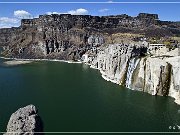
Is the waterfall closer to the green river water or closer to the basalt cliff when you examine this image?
the basalt cliff

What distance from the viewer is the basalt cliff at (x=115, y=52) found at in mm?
75625

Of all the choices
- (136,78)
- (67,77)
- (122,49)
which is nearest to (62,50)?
(67,77)

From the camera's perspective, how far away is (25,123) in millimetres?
25688

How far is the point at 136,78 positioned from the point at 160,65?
29.4 feet

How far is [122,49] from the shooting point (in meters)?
94.8

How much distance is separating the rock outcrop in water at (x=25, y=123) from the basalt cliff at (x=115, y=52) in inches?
1881

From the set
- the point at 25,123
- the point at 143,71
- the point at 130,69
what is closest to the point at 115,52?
the point at 130,69

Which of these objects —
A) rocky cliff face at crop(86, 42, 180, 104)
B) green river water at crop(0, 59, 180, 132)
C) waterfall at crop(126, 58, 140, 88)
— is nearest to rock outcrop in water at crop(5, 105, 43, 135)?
green river water at crop(0, 59, 180, 132)

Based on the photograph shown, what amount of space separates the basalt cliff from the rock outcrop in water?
4779cm

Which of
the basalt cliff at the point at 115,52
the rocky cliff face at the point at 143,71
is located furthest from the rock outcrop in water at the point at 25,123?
the basalt cliff at the point at 115,52

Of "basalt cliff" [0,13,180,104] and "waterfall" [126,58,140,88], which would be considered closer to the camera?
"basalt cliff" [0,13,180,104]

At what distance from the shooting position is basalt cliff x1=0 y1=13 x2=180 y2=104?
75625 mm

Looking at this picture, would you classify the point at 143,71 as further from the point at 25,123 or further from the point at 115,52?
the point at 25,123

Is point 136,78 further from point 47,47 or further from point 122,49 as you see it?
point 47,47
